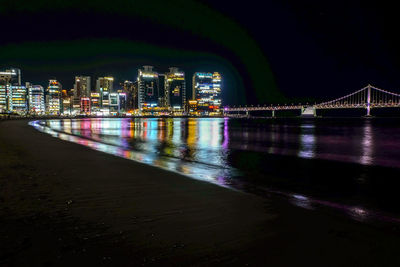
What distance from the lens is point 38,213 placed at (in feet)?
17.3

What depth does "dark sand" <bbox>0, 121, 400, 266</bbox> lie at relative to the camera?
3662 mm

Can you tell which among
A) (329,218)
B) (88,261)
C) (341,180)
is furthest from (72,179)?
(341,180)

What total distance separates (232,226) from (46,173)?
22.0 ft

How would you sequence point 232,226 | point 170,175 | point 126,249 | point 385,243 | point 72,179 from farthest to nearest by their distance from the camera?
point 170,175, point 72,179, point 232,226, point 385,243, point 126,249

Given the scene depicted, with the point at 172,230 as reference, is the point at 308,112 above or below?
above

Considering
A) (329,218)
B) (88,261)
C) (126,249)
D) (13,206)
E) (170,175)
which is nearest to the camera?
(88,261)

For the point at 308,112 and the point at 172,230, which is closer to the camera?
the point at 172,230

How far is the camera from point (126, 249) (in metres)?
3.87

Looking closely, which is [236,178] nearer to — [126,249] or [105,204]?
[105,204]

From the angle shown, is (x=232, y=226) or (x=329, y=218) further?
(x=329, y=218)

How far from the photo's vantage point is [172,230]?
4.51m

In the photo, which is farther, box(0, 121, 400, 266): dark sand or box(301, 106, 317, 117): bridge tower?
box(301, 106, 317, 117): bridge tower

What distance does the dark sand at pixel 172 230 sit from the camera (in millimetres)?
3662

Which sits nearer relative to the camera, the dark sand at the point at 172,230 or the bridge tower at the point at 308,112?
the dark sand at the point at 172,230
